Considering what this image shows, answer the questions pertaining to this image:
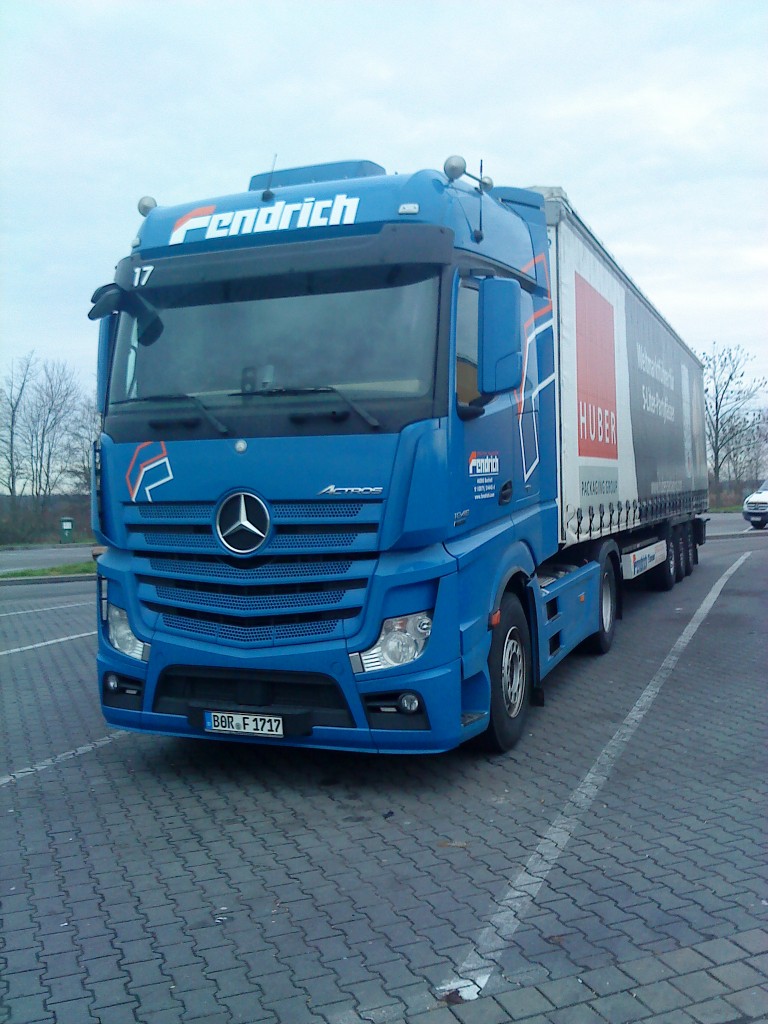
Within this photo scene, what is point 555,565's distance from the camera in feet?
28.0

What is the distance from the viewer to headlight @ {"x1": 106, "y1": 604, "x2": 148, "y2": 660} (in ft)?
19.0

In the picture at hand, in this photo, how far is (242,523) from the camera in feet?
17.6

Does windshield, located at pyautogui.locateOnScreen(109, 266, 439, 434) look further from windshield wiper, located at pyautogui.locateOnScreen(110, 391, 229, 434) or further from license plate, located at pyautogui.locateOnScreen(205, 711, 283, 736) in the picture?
license plate, located at pyautogui.locateOnScreen(205, 711, 283, 736)

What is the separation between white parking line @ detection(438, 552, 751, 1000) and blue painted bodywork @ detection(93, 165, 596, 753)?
0.74m

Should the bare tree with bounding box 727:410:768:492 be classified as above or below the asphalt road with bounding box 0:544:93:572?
above

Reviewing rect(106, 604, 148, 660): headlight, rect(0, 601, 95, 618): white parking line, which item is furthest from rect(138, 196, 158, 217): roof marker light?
rect(0, 601, 95, 618): white parking line

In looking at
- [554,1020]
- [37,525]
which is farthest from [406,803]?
[37,525]

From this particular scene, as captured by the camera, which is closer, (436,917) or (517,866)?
(436,917)

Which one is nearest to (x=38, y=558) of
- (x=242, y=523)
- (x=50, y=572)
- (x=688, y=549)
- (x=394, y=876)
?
(x=50, y=572)

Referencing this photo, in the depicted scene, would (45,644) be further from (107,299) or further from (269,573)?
(269,573)

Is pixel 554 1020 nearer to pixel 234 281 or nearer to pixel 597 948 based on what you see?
pixel 597 948

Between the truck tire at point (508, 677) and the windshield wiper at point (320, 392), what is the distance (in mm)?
1639

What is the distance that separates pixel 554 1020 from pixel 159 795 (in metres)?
3.15

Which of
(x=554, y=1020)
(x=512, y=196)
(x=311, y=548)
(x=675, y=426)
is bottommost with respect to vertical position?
(x=554, y=1020)
